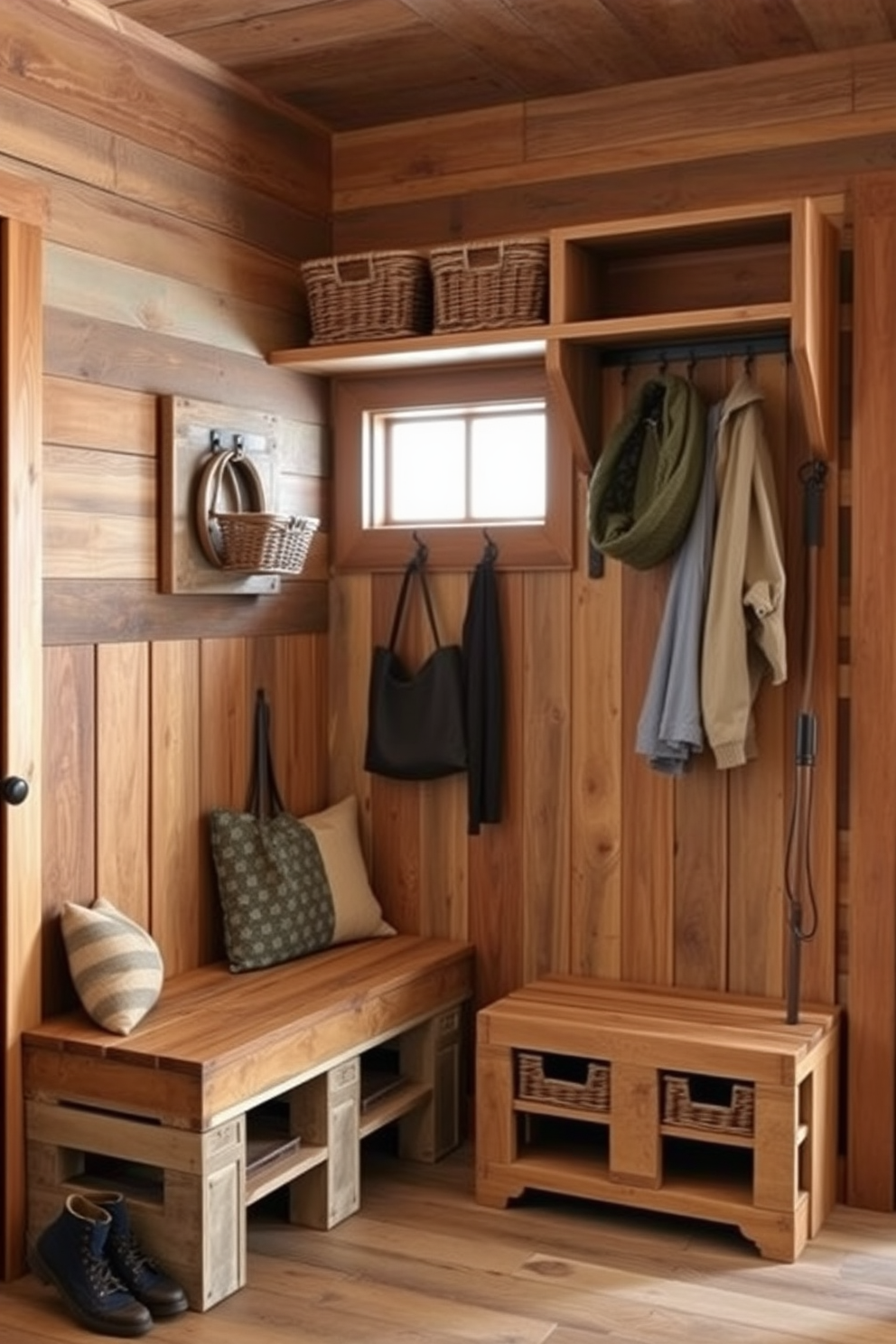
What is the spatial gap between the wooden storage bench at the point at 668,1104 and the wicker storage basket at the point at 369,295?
1613 millimetres

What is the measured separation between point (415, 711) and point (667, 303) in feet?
3.79

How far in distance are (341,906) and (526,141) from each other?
1924mm

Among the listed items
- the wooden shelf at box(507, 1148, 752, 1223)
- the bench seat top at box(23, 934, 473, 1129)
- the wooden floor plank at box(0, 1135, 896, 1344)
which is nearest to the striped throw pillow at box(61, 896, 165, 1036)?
the bench seat top at box(23, 934, 473, 1129)

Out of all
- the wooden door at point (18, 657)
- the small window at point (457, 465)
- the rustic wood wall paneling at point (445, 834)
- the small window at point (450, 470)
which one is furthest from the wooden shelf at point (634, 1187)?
the small window at point (457, 465)

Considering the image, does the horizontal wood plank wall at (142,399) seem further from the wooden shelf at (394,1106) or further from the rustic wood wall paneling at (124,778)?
the wooden shelf at (394,1106)

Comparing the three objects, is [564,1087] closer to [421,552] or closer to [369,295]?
[421,552]

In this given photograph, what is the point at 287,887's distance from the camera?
11.8 feet

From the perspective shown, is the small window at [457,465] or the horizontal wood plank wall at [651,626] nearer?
the horizontal wood plank wall at [651,626]

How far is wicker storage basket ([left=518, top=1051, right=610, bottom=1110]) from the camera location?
329cm

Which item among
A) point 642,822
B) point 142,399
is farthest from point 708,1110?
point 142,399

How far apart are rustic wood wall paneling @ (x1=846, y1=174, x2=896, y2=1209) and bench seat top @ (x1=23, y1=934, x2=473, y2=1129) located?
99 centimetres

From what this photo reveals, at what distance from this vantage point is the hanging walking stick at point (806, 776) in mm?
3316

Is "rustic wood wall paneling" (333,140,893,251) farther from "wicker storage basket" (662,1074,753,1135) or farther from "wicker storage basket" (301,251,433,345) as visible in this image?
"wicker storage basket" (662,1074,753,1135)

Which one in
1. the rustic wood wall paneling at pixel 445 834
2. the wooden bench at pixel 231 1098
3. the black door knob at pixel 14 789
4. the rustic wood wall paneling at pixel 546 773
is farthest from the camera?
the rustic wood wall paneling at pixel 445 834
